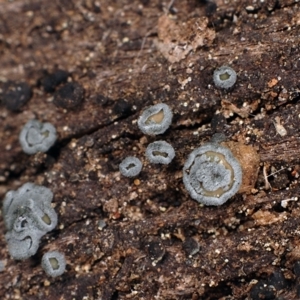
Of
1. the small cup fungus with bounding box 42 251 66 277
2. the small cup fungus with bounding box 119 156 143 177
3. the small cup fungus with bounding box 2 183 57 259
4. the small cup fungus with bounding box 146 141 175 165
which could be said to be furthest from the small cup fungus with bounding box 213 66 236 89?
the small cup fungus with bounding box 42 251 66 277

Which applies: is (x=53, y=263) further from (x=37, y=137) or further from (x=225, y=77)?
(x=225, y=77)

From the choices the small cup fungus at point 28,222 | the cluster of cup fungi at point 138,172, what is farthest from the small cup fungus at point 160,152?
the small cup fungus at point 28,222

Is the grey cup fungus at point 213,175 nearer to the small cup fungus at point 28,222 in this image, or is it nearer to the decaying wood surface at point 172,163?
the decaying wood surface at point 172,163

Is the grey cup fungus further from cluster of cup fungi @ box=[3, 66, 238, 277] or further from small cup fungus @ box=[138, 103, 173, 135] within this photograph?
small cup fungus @ box=[138, 103, 173, 135]

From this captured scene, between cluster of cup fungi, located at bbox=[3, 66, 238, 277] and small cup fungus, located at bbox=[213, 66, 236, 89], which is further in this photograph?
small cup fungus, located at bbox=[213, 66, 236, 89]

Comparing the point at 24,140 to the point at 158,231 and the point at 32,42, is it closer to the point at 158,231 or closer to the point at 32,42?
the point at 32,42

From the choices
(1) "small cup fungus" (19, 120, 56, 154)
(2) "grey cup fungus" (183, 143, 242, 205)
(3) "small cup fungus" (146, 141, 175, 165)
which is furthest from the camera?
(1) "small cup fungus" (19, 120, 56, 154)
